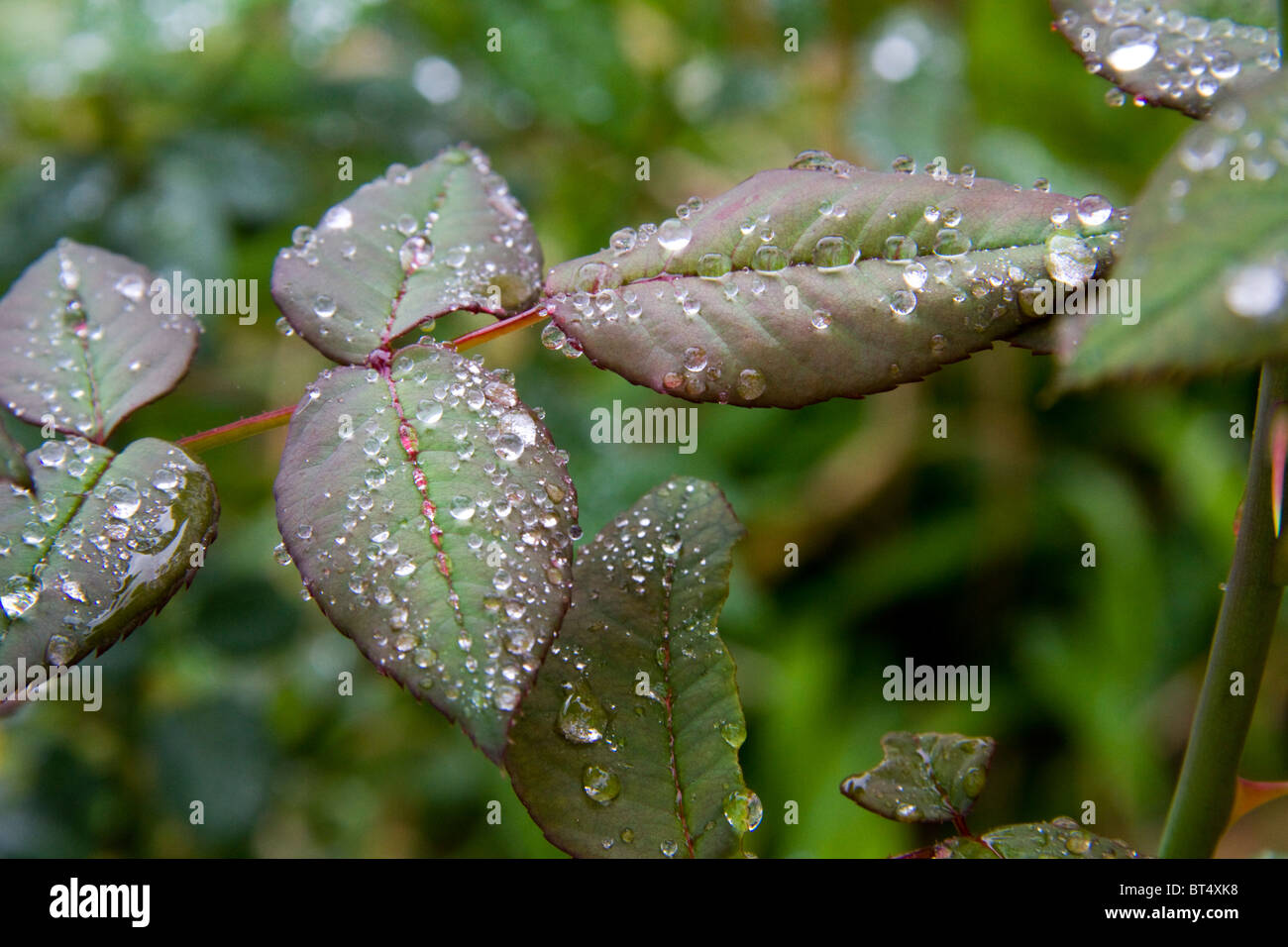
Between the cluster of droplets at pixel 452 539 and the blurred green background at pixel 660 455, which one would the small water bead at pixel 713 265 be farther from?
the blurred green background at pixel 660 455

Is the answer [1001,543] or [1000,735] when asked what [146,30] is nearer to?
[1001,543]

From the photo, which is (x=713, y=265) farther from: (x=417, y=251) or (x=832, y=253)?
(x=417, y=251)

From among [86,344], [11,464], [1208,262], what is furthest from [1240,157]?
[86,344]

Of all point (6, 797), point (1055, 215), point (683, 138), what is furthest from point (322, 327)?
point (683, 138)

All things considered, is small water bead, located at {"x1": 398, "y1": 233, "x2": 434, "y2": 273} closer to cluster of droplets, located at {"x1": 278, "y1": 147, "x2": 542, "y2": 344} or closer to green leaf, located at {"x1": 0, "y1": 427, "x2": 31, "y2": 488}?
cluster of droplets, located at {"x1": 278, "y1": 147, "x2": 542, "y2": 344}

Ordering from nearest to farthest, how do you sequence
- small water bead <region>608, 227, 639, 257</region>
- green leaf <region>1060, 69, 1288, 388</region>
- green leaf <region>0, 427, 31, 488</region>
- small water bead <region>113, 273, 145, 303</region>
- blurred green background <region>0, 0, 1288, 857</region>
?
green leaf <region>1060, 69, 1288, 388</region> → green leaf <region>0, 427, 31, 488</region> → small water bead <region>608, 227, 639, 257</region> → small water bead <region>113, 273, 145, 303</region> → blurred green background <region>0, 0, 1288, 857</region>

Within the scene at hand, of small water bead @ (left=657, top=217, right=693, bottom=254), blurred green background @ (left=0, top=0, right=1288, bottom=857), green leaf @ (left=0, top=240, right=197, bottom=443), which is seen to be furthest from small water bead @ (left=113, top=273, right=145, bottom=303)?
blurred green background @ (left=0, top=0, right=1288, bottom=857)
